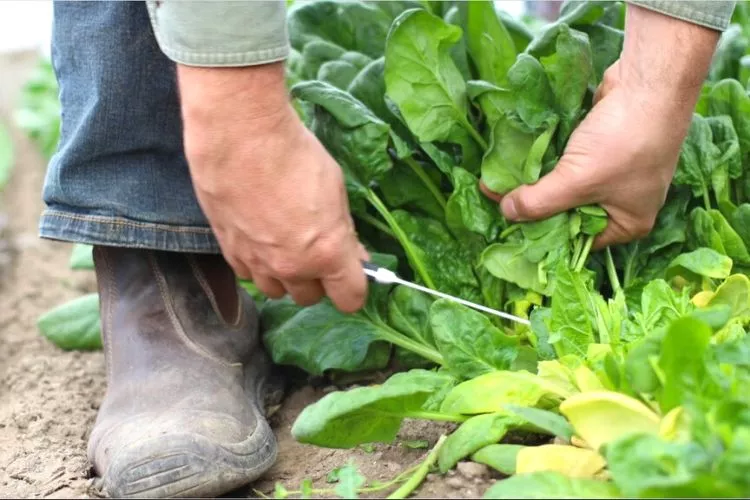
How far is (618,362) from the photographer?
117 centimetres

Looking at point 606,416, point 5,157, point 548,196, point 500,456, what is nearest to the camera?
point 606,416

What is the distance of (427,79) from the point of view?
1.58 metres

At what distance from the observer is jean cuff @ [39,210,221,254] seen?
1560mm

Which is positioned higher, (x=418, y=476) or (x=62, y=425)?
(x=418, y=476)

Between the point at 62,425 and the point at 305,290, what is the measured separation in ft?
1.76

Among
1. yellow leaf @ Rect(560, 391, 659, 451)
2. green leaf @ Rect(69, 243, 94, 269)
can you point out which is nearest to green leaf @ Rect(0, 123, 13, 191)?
green leaf @ Rect(69, 243, 94, 269)

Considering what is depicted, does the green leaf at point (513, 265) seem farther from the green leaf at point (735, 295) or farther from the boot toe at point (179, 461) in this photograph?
the boot toe at point (179, 461)

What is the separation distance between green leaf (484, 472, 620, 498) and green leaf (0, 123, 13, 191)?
3.23 meters

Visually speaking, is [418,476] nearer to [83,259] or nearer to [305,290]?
[305,290]

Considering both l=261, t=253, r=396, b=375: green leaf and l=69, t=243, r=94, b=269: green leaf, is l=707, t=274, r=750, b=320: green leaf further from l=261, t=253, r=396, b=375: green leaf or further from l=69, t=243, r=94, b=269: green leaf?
l=69, t=243, r=94, b=269: green leaf

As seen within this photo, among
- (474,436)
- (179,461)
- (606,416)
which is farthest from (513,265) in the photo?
(179,461)

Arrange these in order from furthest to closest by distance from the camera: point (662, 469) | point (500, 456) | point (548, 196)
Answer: point (548, 196) < point (500, 456) < point (662, 469)

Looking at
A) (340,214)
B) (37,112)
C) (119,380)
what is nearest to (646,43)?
(340,214)

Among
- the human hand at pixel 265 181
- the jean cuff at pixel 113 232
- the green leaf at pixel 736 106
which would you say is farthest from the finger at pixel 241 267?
the green leaf at pixel 736 106
